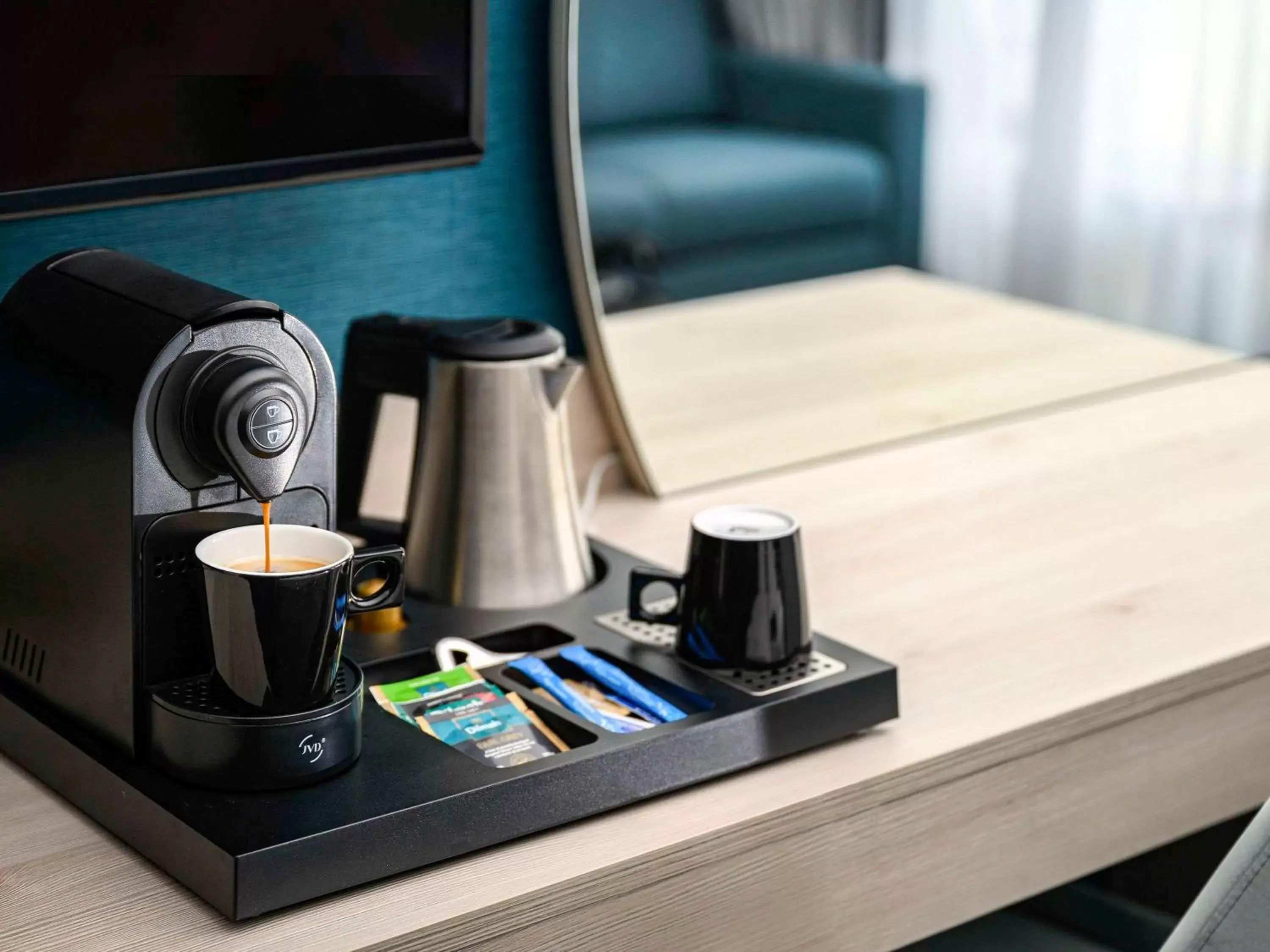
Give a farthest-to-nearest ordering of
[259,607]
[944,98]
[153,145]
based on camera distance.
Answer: [944,98]
[153,145]
[259,607]

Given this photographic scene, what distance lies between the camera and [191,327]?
3.22ft

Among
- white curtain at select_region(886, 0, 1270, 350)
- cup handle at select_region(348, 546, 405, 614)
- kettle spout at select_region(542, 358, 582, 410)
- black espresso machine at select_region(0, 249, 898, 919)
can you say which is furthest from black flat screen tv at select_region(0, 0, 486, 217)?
white curtain at select_region(886, 0, 1270, 350)

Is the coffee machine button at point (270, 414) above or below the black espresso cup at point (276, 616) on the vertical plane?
above

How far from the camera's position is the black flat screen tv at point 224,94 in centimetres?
113

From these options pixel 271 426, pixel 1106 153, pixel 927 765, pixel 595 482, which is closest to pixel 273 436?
pixel 271 426

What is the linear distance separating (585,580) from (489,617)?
0.10 metres

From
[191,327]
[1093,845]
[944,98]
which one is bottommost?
[1093,845]

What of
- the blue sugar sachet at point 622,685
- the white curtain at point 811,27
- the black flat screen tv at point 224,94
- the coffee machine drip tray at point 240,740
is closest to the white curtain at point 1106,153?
the white curtain at point 811,27

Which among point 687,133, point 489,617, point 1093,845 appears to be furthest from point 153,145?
point 1093,845

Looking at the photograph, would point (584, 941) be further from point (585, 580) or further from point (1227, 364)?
point (1227, 364)

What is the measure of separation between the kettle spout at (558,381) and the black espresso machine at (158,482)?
247 mm

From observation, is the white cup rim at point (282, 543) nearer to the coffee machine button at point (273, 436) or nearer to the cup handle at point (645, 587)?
the coffee machine button at point (273, 436)

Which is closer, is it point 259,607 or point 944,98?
point 259,607

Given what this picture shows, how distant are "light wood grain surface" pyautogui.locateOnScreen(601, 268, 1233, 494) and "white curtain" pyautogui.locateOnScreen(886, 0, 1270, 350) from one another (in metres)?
0.04
